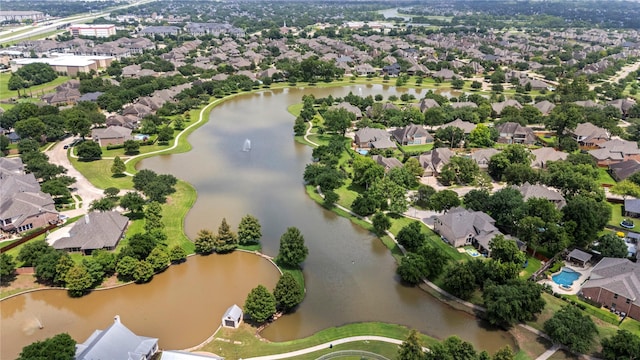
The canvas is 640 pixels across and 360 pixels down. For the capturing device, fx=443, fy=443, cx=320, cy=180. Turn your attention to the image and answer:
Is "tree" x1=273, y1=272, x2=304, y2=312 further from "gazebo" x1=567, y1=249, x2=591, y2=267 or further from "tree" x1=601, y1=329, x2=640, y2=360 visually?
"gazebo" x1=567, y1=249, x2=591, y2=267

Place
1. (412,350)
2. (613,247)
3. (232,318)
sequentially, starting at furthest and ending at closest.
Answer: (613,247)
(232,318)
(412,350)

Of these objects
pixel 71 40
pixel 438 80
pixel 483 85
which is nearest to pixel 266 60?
pixel 438 80

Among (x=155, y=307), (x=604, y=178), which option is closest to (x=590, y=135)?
(x=604, y=178)

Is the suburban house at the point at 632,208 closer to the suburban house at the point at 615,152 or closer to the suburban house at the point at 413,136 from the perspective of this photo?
the suburban house at the point at 615,152

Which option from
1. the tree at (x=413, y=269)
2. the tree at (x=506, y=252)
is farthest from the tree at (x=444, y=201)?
the tree at (x=413, y=269)

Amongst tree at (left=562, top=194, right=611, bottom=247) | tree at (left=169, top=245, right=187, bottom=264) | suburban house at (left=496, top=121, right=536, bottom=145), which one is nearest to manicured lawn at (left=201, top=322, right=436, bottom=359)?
tree at (left=169, top=245, right=187, bottom=264)

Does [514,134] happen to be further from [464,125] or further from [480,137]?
[464,125]

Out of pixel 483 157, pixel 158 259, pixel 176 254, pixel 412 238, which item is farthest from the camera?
pixel 483 157
